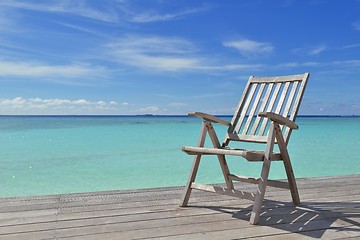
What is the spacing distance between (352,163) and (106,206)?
8.05 m

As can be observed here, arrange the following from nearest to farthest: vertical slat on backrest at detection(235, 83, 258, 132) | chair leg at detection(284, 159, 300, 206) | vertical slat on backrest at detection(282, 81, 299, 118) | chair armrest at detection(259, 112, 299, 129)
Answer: chair armrest at detection(259, 112, 299, 129) → chair leg at detection(284, 159, 300, 206) → vertical slat on backrest at detection(282, 81, 299, 118) → vertical slat on backrest at detection(235, 83, 258, 132)

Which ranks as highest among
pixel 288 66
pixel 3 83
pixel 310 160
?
pixel 288 66

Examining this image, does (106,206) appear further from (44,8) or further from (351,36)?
(351,36)

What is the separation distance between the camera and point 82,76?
103 ft

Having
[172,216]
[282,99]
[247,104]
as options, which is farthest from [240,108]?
[172,216]

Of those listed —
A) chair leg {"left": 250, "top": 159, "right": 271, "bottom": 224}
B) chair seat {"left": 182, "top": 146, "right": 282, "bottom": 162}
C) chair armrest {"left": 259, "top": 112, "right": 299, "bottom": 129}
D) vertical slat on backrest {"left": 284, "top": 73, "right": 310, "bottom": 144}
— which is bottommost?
chair leg {"left": 250, "top": 159, "right": 271, "bottom": 224}

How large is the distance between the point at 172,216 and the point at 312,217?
84cm

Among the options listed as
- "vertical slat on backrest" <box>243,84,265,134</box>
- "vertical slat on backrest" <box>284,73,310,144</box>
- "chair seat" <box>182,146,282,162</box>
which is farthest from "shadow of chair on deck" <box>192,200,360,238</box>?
"vertical slat on backrest" <box>243,84,265,134</box>

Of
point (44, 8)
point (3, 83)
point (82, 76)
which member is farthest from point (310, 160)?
point (3, 83)

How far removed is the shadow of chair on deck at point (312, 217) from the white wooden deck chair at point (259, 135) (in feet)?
0.37

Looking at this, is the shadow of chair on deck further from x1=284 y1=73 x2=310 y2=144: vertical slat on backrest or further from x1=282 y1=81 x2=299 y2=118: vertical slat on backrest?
x1=282 y1=81 x2=299 y2=118: vertical slat on backrest

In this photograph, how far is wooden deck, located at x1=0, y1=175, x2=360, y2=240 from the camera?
78.5 inches

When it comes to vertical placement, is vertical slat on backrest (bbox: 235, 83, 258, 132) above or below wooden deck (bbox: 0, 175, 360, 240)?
above

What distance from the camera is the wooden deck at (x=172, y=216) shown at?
1.99m
